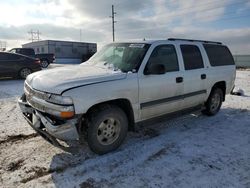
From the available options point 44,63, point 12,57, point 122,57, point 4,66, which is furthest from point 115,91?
point 44,63

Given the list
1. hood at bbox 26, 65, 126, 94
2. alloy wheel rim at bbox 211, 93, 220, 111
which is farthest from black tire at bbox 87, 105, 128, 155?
alloy wheel rim at bbox 211, 93, 220, 111

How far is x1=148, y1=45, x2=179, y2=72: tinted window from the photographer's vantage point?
16.1 ft

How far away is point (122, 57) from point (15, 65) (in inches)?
377

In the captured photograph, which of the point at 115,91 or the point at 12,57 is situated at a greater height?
the point at 12,57

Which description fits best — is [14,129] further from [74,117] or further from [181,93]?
[181,93]

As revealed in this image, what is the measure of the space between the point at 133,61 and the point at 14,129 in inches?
110

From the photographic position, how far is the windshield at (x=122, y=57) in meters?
4.68

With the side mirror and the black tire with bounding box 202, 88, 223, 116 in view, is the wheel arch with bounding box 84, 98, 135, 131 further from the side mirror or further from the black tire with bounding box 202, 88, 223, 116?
the black tire with bounding box 202, 88, 223, 116

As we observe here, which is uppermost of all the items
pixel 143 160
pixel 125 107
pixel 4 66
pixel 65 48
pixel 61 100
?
pixel 65 48

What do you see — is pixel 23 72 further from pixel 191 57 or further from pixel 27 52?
pixel 191 57

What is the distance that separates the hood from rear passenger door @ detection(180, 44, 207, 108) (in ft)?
5.79

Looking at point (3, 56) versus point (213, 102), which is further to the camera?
point (3, 56)

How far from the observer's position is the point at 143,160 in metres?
4.16

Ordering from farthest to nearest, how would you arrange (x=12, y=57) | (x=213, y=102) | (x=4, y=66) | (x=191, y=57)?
(x=12, y=57) → (x=4, y=66) → (x=213, y=102) → (x=191, y=57)
